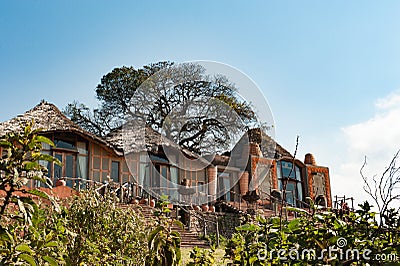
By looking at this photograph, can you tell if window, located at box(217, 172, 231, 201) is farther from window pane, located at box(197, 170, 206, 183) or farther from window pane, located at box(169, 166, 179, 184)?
window pane, located at box(169, 166, 179, 184)

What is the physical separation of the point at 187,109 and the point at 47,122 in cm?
773

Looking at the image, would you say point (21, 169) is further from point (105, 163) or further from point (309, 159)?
point (309, 159)

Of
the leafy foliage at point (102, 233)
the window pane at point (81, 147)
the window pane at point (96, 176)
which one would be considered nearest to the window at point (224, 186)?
the window pane at point (96, 176)

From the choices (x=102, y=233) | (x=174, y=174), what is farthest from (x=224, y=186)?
(x=102, y=233)

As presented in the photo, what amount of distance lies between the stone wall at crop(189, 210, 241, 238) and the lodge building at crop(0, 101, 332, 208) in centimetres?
128

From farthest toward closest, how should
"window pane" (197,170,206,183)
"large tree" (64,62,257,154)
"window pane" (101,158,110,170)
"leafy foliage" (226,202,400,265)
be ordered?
1. "large tree" (64,62,257,154)
2. "window pane" (197,170,206,183)
3. "window pane" (101,158,110,170)
4. "leafy foliage" (226,202,400,265)

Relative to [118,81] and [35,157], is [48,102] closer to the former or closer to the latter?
[118,81]

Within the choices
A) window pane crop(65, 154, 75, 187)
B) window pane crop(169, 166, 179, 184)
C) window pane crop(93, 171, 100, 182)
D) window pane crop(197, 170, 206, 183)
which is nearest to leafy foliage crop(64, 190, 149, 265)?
window pane crop(65, 154, 75, 187)

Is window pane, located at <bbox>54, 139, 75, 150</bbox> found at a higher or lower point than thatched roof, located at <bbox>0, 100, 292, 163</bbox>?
lower

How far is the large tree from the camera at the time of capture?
21922 millimetres

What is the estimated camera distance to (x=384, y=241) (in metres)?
2.18

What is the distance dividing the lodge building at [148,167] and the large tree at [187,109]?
1.39m

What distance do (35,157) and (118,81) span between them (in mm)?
25824

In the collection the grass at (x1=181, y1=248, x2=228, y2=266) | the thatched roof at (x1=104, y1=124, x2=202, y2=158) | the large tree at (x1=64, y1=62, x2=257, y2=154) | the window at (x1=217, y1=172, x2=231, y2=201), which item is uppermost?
the large tree at (x1=64, y1=62, x2=257, y2=154)
